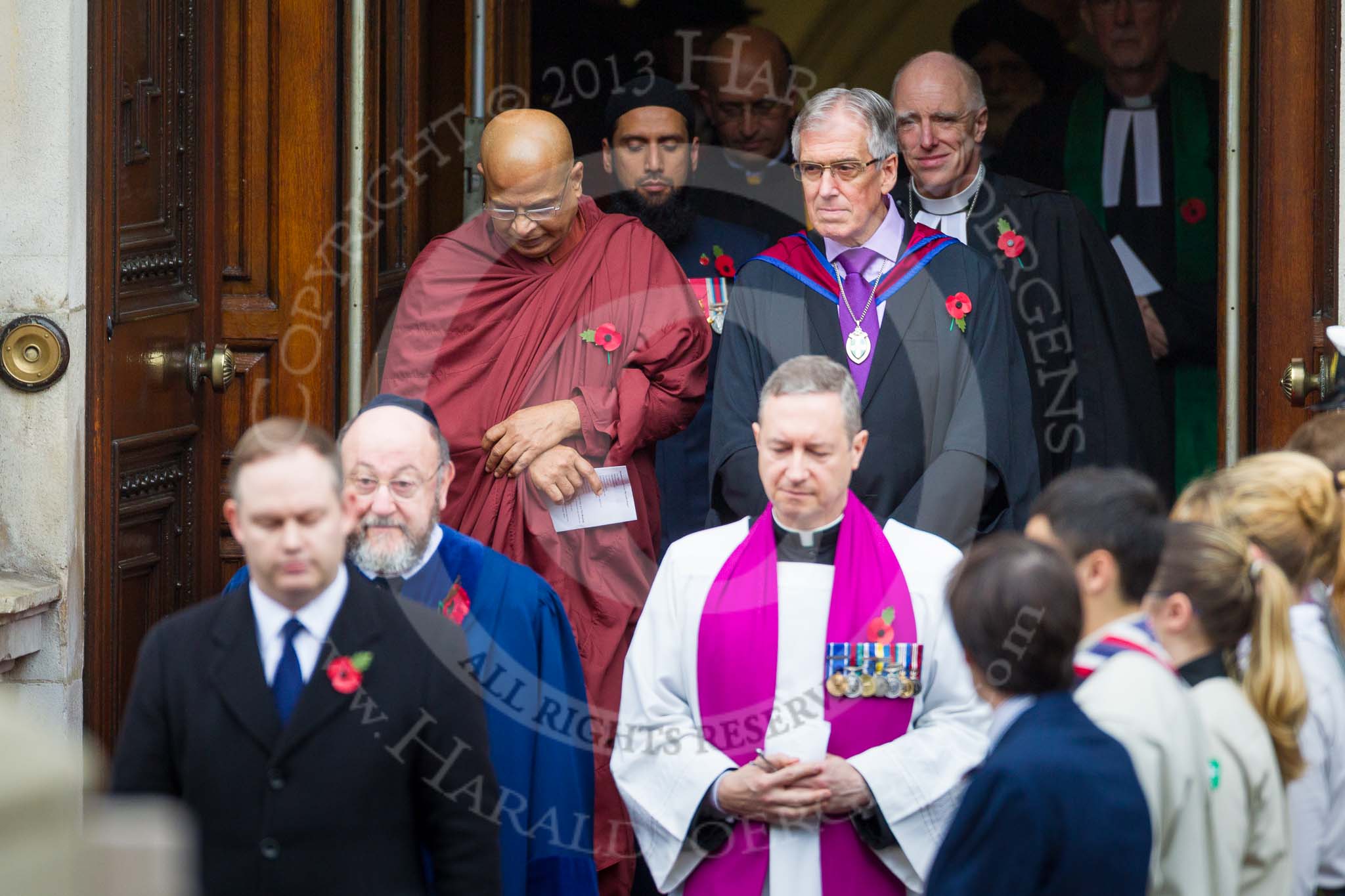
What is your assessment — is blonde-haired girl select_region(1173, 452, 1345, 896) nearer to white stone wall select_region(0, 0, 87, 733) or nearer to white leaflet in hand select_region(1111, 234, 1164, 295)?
white stone wall select_region(0, 0, 87, 733)

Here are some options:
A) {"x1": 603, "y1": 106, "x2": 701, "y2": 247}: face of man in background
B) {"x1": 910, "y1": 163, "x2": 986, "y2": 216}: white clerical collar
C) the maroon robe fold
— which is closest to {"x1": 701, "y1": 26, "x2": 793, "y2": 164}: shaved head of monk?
{"x1": 603, "y1": 106, "x2": 701, "y2": 247}: face of man in background

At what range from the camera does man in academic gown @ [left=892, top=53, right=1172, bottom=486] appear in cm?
502

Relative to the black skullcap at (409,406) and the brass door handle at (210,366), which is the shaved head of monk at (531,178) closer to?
the brass door handle at (210,366)

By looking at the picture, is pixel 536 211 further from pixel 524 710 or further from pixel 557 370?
pixel 524 710

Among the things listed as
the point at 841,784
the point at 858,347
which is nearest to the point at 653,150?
the point at 858,347

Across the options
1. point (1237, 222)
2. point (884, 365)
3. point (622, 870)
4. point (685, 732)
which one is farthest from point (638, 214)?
point (685, 732)

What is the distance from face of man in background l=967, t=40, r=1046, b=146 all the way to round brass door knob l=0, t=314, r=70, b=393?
186 inches

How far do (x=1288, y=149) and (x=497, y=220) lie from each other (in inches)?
83.0

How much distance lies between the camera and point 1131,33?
703cm

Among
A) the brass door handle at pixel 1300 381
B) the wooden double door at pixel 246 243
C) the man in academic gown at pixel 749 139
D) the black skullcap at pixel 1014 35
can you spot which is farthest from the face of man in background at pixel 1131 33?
the brass door handle at pixel 1300 381

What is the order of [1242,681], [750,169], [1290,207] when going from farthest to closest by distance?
[750,169] → [1290,207] → [1242,681]

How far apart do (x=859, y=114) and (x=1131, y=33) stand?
314 cm

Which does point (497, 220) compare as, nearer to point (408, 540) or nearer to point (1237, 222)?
point (408, 540)

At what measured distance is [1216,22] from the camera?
297 inches
